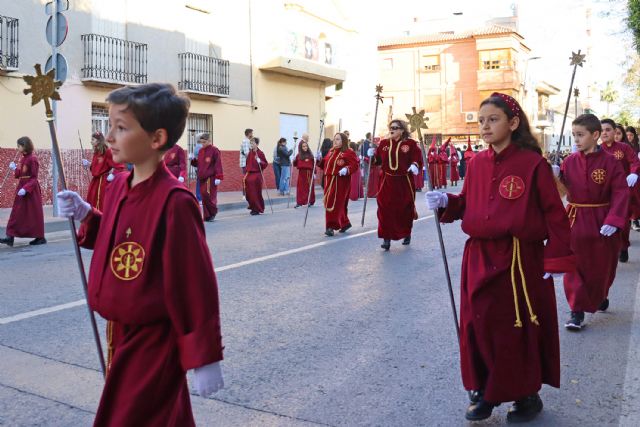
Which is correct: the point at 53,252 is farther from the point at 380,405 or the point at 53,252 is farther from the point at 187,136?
the point at 187,136

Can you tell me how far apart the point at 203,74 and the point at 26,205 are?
13.5 metres

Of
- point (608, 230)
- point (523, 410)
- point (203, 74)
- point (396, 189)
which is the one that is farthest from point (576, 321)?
point (203, 74)

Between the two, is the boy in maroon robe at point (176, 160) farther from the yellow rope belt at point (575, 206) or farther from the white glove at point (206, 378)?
the white glove at point (206, 378)

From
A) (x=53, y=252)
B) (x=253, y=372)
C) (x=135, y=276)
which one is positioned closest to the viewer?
(x=135, y=276)

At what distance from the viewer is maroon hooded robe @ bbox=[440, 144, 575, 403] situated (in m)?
3.90

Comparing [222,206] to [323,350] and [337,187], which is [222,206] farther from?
[323,350]

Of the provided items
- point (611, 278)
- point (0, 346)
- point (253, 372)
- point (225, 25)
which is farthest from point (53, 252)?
point (225, 25)

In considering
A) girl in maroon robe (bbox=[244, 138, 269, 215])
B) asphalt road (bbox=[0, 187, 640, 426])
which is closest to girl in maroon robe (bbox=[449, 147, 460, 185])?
girl in maroon robe (bbox=[244, 138, 269, 215])

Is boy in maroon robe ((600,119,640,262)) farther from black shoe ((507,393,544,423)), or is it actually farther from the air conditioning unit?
the air conditioning unit

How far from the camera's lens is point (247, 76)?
26.8 metres

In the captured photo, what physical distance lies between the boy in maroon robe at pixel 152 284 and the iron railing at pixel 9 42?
16.0 m

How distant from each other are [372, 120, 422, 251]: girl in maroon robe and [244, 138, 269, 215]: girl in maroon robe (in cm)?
663

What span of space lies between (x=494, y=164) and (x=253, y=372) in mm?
2024

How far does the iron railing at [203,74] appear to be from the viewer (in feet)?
77.2
